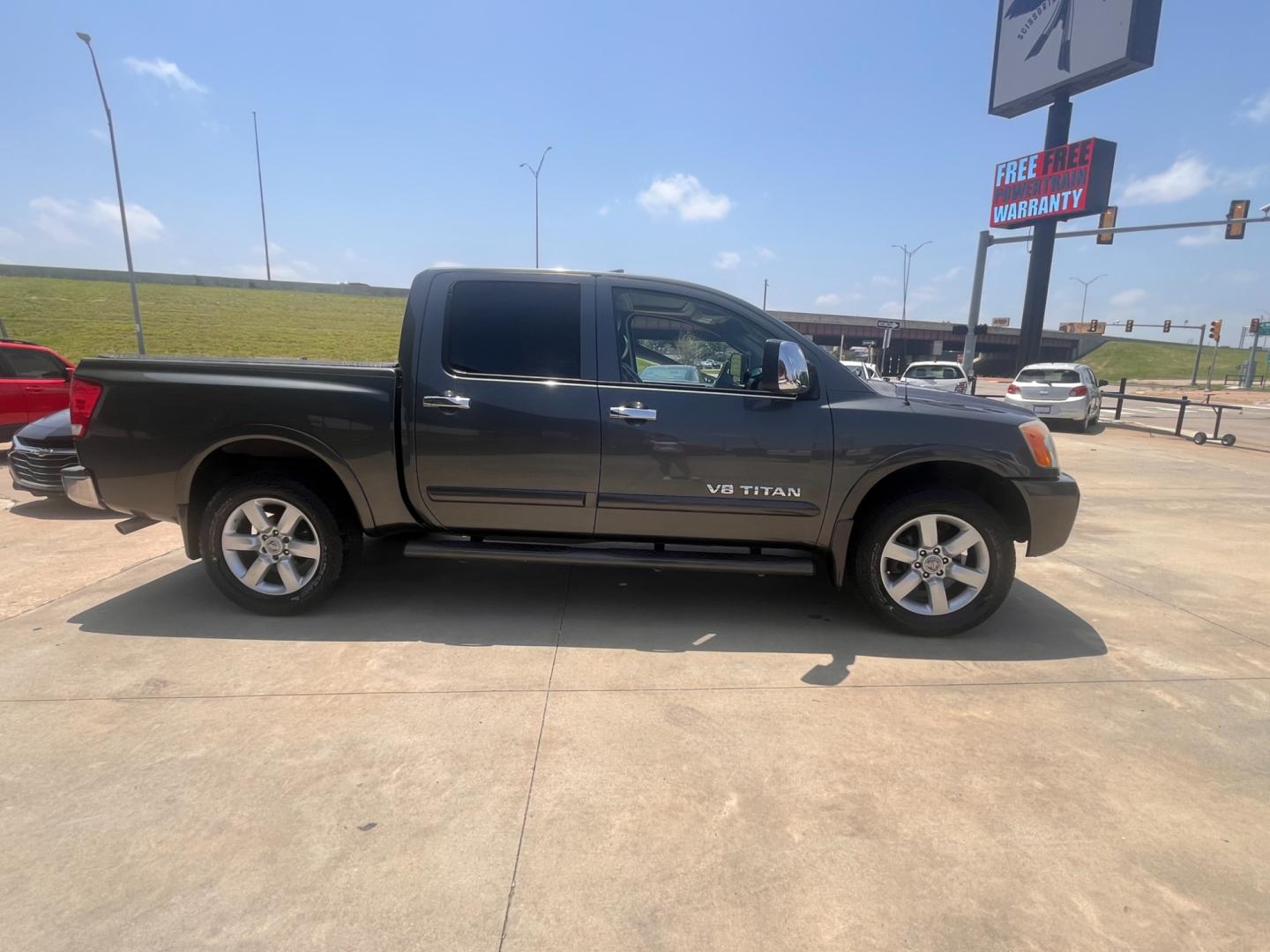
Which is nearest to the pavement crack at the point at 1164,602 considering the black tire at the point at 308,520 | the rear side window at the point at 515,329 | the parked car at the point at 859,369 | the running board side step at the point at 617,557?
the parked car at the point at 859,369

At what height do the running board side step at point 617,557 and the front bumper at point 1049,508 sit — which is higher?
the front bumper at point 1049,508

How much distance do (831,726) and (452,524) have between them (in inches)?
89.6

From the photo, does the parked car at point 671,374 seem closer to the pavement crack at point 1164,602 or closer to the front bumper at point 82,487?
the front bumper at point 82,487

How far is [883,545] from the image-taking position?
12.5 ft

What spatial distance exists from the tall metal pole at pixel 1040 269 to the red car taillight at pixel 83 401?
3718 centimetres

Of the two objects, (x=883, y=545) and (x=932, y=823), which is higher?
(x=883, y=545)

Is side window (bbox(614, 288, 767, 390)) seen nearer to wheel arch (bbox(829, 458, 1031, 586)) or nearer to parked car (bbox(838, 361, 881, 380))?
parked car (bbox(838, 361, 881, 380))

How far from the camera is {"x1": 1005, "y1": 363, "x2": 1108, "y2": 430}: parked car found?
15867mm

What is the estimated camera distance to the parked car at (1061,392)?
15867 millimetres

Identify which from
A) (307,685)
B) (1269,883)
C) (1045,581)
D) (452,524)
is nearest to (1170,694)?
(1269,883)

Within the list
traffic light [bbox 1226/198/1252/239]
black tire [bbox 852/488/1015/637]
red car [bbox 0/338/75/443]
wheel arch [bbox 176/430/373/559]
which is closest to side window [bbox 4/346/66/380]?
red car [bbox 0/338/75/443]

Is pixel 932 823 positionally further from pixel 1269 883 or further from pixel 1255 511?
pixel 1255 511

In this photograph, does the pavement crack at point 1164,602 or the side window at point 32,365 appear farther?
the side window at point 32,365

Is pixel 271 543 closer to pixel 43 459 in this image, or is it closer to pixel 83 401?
pixel 83 401
